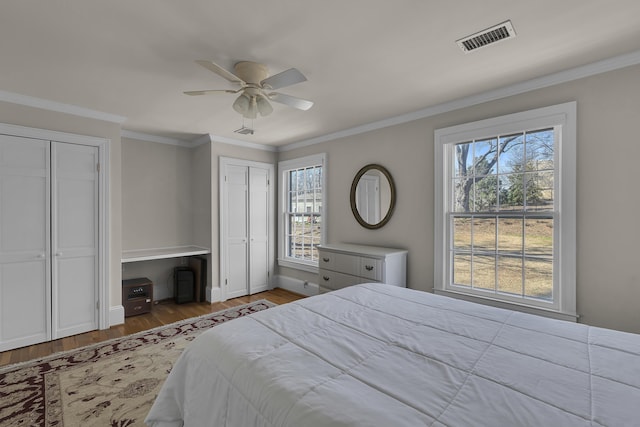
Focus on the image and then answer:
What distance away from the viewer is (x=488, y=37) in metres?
1.96

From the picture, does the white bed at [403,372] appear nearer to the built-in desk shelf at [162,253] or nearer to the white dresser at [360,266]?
the white dresser at [360,266]

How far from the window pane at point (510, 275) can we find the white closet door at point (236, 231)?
11.5 ft

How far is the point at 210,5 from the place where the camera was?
165cm

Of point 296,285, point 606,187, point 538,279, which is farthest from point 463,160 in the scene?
point 296,285

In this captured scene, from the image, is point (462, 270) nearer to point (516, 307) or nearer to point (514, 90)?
point (516, 307)

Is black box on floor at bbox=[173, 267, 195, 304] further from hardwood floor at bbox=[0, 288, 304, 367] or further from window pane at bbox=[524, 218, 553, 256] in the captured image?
window pane at bbox=[524, 218, 553, 256]

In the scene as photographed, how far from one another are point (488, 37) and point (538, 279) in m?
2.05

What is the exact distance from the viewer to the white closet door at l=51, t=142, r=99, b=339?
10.3 ft

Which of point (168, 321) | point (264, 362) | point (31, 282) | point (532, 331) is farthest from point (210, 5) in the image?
point (168, 321)

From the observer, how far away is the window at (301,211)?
185 inches

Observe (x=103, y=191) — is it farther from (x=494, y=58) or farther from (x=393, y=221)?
(x=494, y=58)

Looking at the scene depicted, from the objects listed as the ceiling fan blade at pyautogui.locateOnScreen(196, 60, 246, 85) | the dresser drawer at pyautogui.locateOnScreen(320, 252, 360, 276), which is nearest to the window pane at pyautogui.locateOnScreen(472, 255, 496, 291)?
the dresser drawer at pyautogui.locateOnScreen(320, 252, 360, 276)

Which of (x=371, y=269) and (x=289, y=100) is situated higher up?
(x=289, y=100)

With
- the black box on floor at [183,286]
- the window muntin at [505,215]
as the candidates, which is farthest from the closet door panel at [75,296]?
the window muntin at [505,215]
